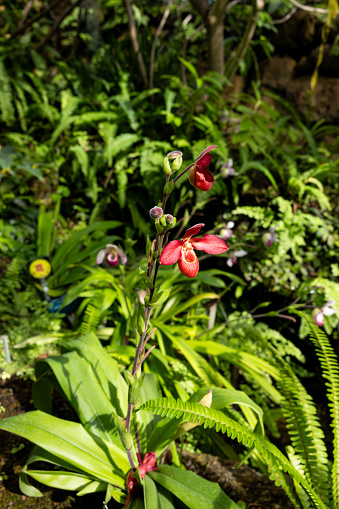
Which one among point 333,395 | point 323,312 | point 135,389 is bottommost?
point 323,312

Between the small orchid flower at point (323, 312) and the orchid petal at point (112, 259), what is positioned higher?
the orchid petal at point (112, 259)

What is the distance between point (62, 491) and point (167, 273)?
4.27 ft

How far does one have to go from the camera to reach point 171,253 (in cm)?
84

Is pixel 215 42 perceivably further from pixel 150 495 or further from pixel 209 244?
pixel 150 495

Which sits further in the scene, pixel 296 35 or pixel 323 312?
pixel 296 35

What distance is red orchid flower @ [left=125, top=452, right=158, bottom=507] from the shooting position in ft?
3.95

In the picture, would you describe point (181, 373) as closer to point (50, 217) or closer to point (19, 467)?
point (19, 467)

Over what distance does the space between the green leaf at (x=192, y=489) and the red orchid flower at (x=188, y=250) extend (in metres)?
0.77

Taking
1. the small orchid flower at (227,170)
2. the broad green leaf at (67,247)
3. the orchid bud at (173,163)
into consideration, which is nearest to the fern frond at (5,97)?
the broad green leaf at (67,247)

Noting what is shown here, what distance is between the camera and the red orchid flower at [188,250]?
0.84 metres

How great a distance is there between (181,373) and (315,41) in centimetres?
555

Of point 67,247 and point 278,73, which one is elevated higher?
point 278,73

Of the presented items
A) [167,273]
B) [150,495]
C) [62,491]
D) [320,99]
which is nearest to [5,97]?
[167,273]

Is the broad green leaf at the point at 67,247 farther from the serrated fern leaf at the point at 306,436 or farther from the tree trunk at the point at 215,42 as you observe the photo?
the tree trunk at the point at 215,42
